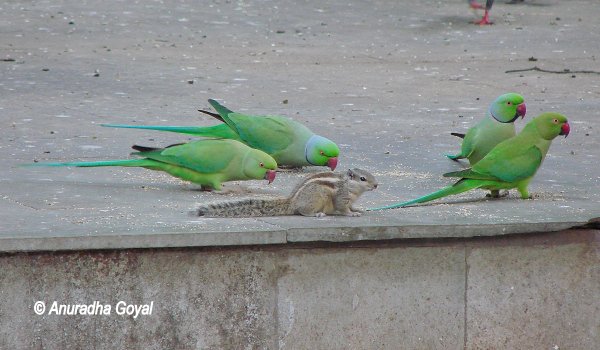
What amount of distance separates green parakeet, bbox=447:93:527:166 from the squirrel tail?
56.2 inches

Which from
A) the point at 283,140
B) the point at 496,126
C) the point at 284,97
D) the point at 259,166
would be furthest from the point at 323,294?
the point at 284,97

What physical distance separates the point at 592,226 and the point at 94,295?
2.10 m

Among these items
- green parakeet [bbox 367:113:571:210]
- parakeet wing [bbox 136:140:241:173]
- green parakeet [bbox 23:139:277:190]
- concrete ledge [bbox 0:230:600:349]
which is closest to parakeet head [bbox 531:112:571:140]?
green parakeet [bbox 367:113:571:210]

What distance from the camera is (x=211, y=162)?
5273 mm

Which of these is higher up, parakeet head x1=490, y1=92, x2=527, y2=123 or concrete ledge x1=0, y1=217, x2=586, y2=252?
parakeet head x1=490, y1=92, x2=527, y2=123

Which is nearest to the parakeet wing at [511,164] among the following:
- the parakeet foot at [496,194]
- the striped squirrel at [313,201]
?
the parakeet foot at [496,194]

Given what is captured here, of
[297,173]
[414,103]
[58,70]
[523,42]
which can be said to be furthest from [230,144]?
[523,42]

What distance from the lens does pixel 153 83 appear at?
29.7 ft

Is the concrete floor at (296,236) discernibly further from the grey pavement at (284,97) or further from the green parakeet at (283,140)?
the green parakeet at (283,140)

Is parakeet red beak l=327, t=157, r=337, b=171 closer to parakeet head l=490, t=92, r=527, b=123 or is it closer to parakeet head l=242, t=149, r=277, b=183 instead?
parakeet head l=242, t=149, r=277, b=183

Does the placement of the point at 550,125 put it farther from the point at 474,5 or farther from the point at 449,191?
the point at 474,5

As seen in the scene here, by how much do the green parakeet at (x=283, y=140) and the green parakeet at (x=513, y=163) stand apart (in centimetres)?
77

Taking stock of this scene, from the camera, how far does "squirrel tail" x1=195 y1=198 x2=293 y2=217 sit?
15.4 feet

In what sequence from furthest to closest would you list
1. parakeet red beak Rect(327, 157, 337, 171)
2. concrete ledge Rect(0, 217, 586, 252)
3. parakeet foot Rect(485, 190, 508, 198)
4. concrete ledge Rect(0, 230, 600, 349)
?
parakeet red beak Rect(327, 157, 337, 171)
parakeet foot Rect(485, 190, 508, 198)
concrete ledge Rect(0, 230, 600, 349)
concrete ledge Rect(0, 217, 586, 252)
